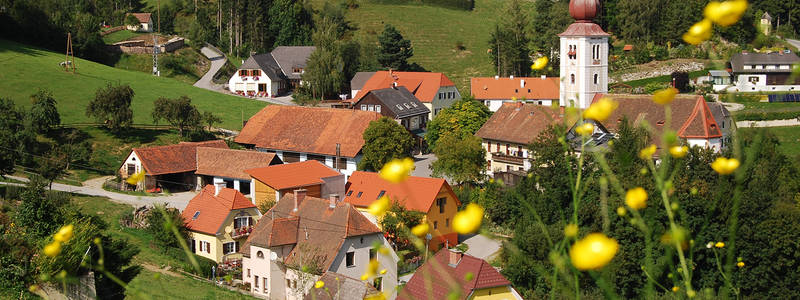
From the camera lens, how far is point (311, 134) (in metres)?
47.8

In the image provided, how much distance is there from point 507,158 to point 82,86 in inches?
1183

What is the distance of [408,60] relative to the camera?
265 ft

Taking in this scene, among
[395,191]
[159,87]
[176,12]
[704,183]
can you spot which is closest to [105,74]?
[159,87]

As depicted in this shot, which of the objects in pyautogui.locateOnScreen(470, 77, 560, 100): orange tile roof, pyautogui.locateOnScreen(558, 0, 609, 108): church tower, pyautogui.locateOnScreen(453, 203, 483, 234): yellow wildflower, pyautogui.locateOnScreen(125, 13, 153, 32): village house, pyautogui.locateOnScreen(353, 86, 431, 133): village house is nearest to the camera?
pyautogui.locateOnScreen(453, 203, 483, 234): yellow wildflower

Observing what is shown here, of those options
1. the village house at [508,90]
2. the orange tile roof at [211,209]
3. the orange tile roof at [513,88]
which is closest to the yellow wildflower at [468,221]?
the orange tile roof at [211,209]

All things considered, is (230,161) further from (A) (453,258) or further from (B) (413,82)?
(B) (413,82)

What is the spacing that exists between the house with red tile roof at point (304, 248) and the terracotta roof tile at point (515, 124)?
15568 millimetres

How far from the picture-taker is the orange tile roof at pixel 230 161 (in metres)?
41.2

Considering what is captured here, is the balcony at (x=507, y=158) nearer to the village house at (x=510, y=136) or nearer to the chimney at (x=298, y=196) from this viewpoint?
the village house at (x=510, y=136)

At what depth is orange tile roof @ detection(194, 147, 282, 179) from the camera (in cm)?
4122

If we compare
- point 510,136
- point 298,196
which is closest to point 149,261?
point 298,196

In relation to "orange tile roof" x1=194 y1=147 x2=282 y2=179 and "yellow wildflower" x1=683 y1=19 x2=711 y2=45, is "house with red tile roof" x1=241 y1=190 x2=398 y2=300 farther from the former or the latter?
"yellow wildflower" x1=683 y1=19 x2=711 y2=45

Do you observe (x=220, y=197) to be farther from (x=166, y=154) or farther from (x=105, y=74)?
(x=105, y=74)

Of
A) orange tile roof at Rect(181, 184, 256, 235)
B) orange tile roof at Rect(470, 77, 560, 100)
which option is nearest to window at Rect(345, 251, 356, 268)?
orange tile roof at Rect(181, 184, 256, 235)
